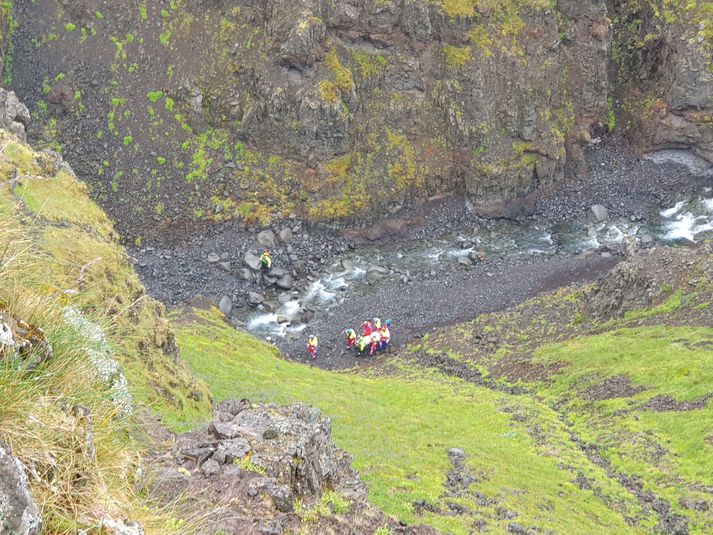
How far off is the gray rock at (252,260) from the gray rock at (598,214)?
34810 mm

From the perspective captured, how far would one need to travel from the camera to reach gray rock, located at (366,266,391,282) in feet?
186

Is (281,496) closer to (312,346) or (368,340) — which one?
(312,346)

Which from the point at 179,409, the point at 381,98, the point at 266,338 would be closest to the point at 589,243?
the point at 381,98

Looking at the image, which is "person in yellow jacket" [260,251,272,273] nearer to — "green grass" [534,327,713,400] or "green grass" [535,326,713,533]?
"green grass" [535,326,713,533]

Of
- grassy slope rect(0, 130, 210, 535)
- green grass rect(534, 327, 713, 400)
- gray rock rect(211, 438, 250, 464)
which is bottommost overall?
green grass rect(534, 327, 713, 400)

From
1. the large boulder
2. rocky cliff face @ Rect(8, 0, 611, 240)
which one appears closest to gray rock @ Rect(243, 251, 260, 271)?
rocky cliff face @ Rect(8, 0, 611, 240)

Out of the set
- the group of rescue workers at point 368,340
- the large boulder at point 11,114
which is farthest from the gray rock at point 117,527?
the group of rescue workers at point 368,340

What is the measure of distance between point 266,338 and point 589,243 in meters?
33.5

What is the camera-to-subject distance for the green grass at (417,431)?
67.8 feet

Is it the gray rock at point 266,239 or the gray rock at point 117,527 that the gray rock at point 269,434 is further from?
the gray rock at point 266,239

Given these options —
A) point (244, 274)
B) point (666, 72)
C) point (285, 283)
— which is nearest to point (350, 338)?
point (285, 283)

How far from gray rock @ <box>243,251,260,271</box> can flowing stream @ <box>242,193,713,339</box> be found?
3.53 meters

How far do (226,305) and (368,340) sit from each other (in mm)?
12779

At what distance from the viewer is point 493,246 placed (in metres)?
61.2
